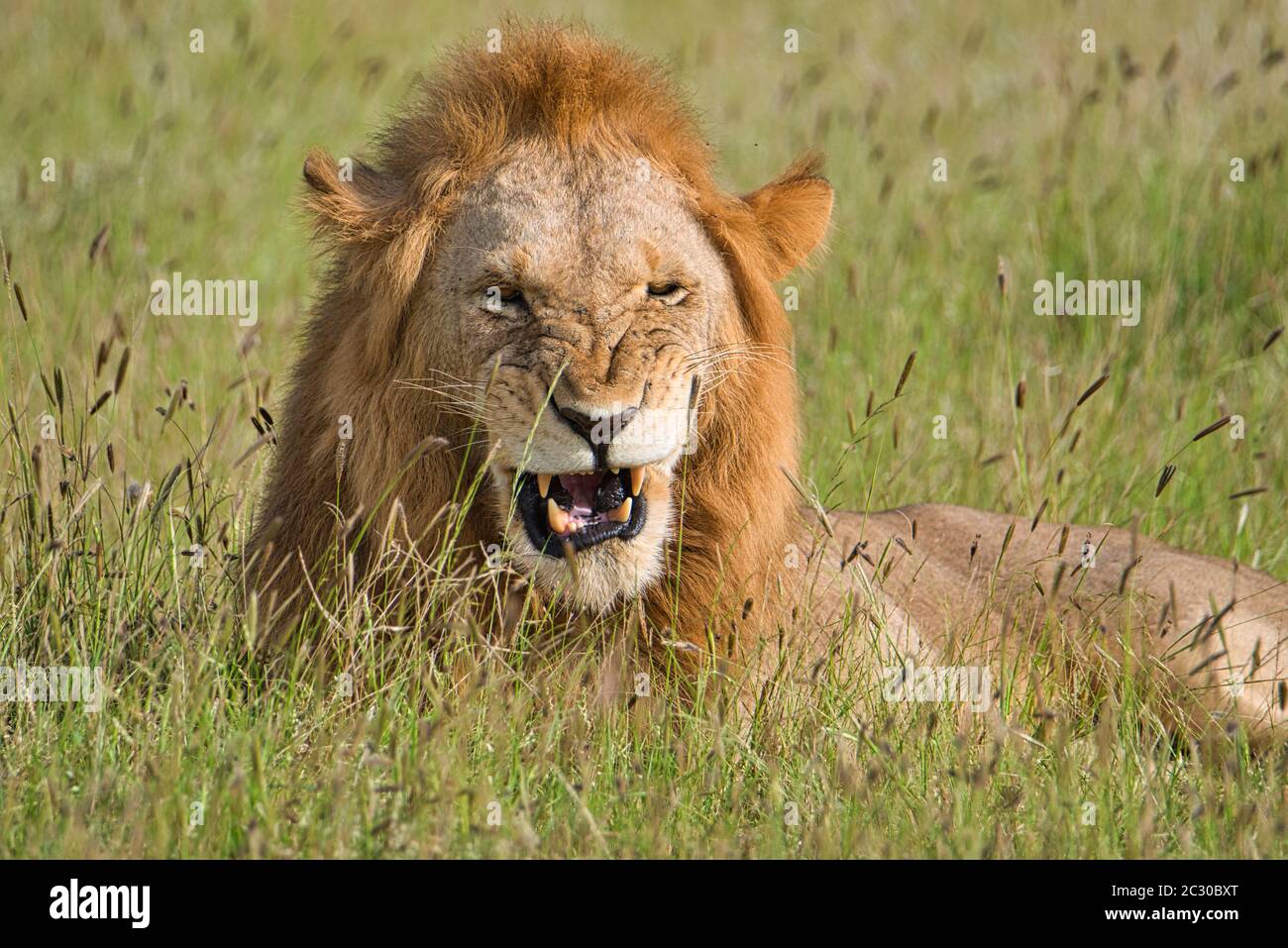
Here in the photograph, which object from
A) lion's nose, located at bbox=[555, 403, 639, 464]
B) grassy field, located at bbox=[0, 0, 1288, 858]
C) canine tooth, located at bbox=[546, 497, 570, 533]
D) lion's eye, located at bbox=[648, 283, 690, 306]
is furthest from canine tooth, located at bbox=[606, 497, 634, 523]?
lion's eye, located at bbox=[648, 283, 690, 306]

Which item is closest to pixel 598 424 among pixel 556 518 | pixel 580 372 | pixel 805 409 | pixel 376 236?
pixel 580 372

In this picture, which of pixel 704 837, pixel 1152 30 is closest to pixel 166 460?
pixel 704 837

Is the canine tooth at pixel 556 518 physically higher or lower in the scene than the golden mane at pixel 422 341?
lower

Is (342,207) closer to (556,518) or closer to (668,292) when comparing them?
(668,292)

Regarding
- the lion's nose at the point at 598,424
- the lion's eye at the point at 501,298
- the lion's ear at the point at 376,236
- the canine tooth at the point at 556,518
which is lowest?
the canine tooth at the point at 556,518

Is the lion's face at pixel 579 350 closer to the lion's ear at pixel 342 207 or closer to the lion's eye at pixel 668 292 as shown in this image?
the lion's eye at pixel 668 292

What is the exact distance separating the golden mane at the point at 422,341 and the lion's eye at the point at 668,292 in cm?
27

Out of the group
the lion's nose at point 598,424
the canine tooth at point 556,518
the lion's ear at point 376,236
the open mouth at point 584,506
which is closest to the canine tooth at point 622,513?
the open mouth at point 584,506

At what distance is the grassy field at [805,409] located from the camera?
3.68 metres

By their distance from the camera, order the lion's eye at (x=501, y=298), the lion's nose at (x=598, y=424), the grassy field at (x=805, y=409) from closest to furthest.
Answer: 1. the grassy field at (x=805, y=409)
2. the lion's nose at (x=598, y=424)
3. the lion's eye at (x=501, y=298)

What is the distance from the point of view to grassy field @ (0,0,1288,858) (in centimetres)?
368

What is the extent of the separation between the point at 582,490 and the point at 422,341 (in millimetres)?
580

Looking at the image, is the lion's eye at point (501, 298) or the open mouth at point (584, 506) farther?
the lion's eye at point (501, 298)

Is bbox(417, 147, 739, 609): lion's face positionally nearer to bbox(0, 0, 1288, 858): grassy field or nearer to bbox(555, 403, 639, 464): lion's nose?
bbox(555, 403, 639, 464): lion's nose
